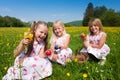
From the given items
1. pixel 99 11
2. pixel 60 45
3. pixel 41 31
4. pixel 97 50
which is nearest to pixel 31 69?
pixel 41 31

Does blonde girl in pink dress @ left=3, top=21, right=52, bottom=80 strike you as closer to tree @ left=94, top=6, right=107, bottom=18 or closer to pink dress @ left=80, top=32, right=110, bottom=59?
pink dress @ left=80, top=32, right=110, bottom=59

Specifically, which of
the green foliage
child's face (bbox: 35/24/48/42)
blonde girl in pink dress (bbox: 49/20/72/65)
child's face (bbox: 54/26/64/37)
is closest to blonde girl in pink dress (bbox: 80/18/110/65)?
blonde girl in pink dress (bbox: 49/20/72/65)

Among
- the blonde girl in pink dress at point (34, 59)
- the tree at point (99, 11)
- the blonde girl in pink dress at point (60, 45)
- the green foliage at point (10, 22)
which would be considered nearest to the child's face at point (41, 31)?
the blonde girl in pink dress at point (34, 59)

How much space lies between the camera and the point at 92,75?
208 inches

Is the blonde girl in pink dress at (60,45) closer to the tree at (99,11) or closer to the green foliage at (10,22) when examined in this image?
the green foliage at (10,22)

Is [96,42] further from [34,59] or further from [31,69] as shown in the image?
[31,69]

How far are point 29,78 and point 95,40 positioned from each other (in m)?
2.27

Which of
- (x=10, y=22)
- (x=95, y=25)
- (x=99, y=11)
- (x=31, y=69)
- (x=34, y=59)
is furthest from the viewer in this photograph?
(x=99, y=11)

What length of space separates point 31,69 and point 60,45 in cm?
155

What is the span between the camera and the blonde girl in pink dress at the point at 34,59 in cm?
502

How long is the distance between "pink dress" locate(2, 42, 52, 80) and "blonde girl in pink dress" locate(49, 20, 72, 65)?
81cm

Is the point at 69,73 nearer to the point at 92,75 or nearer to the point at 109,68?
the point at 92,75

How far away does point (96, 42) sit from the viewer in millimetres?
6879

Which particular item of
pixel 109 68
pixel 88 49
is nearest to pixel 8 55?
pixel 88 49
